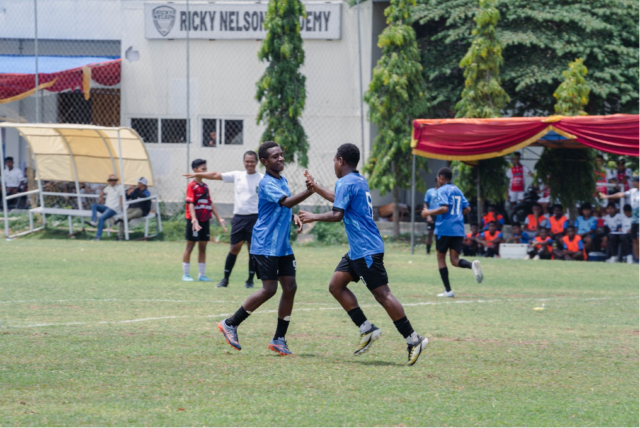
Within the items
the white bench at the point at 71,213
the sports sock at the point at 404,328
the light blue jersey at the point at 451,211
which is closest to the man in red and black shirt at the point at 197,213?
the light blue jersey at the point at 451,211

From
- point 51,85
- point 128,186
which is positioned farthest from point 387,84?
point 51,85

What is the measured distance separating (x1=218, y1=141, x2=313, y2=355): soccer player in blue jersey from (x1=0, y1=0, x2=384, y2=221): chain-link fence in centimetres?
1577

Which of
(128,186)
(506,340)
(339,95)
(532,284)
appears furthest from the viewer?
(339,95)

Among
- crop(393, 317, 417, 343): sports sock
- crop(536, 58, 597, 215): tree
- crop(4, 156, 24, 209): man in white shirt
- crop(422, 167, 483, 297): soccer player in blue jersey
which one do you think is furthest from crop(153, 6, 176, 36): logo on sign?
crop(393, 317, 417, 343): sports sock

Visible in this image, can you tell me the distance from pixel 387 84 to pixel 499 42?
3.16 metres

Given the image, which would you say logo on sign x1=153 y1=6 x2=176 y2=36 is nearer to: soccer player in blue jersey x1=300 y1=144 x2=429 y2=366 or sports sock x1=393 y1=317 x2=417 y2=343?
soccer player in blue jersey x1=300 y1=144 x2=429 y2=366

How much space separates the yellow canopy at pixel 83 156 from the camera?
20984mm

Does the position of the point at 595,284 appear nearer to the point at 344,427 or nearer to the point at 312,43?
the point at 344,427

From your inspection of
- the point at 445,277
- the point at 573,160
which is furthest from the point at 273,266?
the point at 573,160

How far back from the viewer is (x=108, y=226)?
68.5ft

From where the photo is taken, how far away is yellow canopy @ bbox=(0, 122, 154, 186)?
68.8ft

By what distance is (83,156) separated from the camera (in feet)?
70.6

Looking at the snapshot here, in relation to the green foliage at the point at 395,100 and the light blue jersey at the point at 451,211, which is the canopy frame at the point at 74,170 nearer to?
Answer: the green foliage at the point at 395,100

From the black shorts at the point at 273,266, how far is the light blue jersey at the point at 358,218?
0.58 metres
